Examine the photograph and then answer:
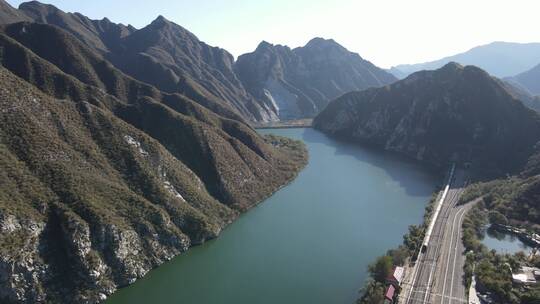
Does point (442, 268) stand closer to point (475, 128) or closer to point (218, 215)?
point (218, 215)

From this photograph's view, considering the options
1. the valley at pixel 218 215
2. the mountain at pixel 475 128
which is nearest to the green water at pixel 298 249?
the valley at pixel 218 215

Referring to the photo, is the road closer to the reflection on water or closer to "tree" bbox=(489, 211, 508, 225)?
"tree" bbox=(489, 211, 508, 225)

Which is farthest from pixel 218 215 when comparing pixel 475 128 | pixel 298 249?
pixel 475 128

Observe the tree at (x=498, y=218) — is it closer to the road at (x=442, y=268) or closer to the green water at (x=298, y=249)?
the road at (x=442, y=268)

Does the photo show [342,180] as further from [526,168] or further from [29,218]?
[29,218]


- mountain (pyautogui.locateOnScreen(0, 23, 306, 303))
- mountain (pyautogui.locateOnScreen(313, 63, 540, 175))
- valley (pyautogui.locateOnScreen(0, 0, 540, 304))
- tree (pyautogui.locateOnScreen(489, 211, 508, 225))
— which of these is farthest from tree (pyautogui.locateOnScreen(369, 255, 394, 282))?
mountain (pyautogui.locateOnScreen(313, 63, 540, 175))

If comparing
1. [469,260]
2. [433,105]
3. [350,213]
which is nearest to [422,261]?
[469,260]
